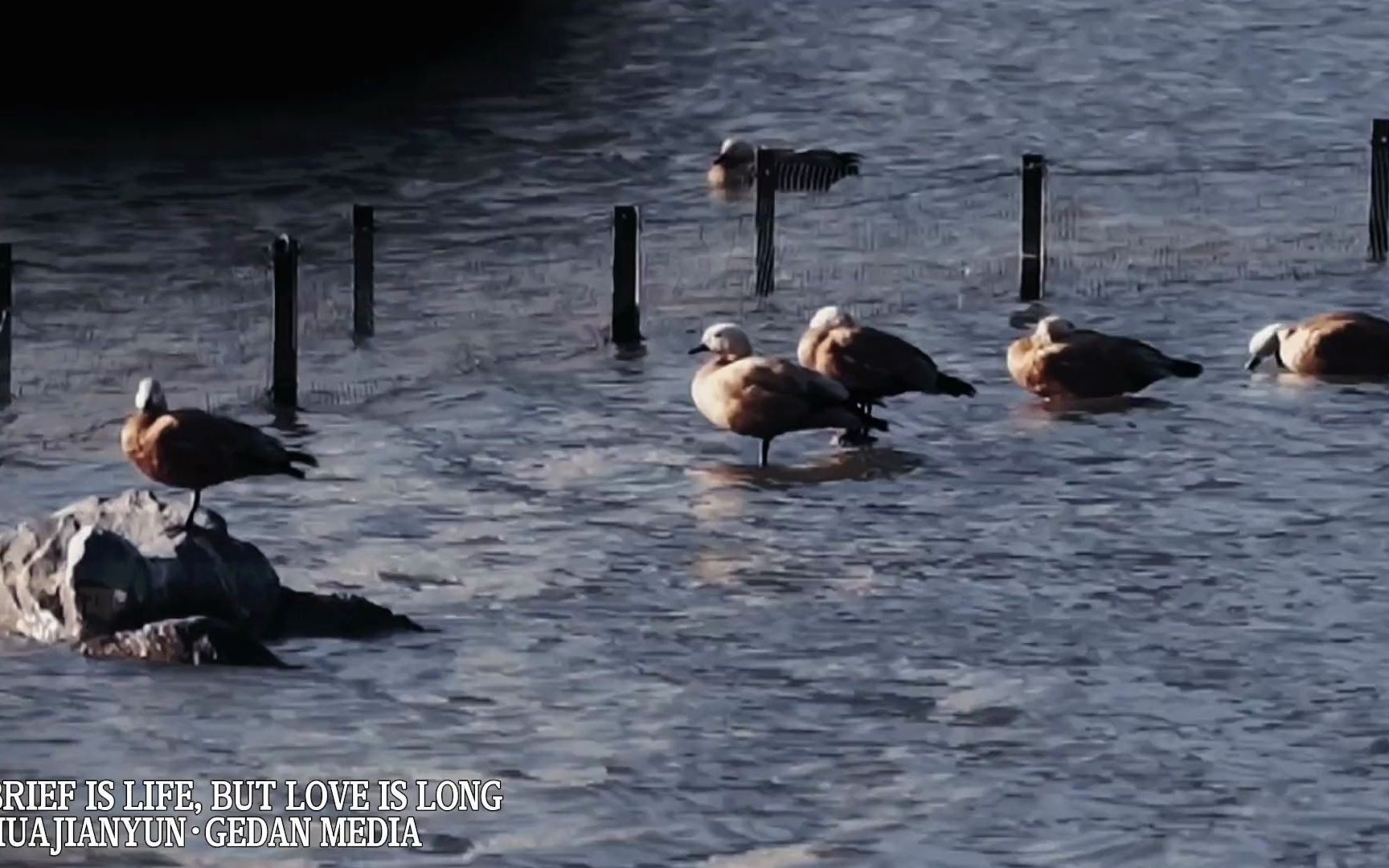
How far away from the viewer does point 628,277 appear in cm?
2452

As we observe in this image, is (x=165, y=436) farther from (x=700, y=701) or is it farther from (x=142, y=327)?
(x=142, y=327)

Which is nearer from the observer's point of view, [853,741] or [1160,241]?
[853,741]

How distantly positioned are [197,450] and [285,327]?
17.6ft

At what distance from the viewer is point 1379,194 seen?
29.0 meters

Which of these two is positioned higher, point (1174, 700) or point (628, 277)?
point (628, 277)

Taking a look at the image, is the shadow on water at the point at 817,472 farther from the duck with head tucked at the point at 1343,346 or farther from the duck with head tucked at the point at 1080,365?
the duck with head tucked at the point at 1343,346

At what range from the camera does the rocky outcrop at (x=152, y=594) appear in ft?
49.1

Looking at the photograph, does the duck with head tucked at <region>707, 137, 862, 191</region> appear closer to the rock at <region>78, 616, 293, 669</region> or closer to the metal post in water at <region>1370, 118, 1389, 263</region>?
the metal post in water at <region>1370, 118, 1389, 263</region>

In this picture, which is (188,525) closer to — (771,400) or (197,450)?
(197,450)

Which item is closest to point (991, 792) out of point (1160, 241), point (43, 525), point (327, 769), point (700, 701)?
point (700, 701)

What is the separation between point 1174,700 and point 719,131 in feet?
108

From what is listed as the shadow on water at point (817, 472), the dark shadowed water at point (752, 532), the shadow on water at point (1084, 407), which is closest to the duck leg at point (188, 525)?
the dark shadowed water at point (752, 532)

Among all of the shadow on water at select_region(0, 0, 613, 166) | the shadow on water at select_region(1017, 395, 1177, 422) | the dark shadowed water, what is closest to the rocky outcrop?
the dark shadowed water

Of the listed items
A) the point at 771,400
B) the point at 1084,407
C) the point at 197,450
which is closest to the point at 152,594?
the point at 197,450
